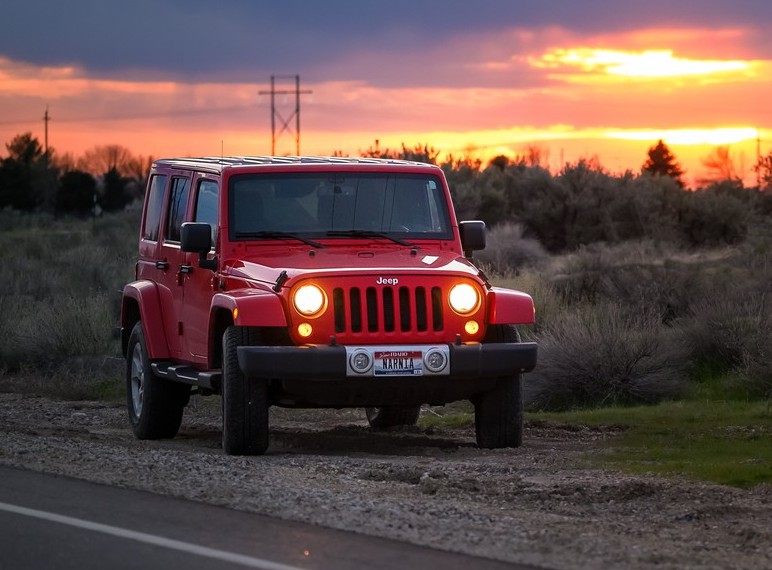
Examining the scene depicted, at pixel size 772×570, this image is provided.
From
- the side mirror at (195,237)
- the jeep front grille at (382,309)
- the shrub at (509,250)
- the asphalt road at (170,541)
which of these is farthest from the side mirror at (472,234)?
the shrub at (509,250)

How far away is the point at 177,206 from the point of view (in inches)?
562

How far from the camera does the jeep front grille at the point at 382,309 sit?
38.6 ft

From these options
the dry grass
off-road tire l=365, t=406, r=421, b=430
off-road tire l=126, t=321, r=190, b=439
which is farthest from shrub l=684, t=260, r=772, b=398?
the dry grass

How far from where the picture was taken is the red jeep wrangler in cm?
1173

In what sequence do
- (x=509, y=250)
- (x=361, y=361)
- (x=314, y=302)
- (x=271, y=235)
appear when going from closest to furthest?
(x=361, y=361) < (x=314, y=302) < (x=271, y=235) < (x=509, y=250)

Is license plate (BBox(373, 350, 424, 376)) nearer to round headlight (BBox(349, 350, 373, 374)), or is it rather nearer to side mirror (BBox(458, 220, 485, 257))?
round headlight (BBox(349, 350, 373, 374))

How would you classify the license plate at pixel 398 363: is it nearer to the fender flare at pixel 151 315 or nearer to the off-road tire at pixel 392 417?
the fender flare at pixel 151 315

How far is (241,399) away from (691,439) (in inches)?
174

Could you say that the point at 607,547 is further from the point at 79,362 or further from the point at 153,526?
the point at 79,362

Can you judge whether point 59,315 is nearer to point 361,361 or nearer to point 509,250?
point 361,361

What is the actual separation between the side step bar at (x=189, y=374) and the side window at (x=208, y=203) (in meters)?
1.14

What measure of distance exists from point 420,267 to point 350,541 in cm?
408

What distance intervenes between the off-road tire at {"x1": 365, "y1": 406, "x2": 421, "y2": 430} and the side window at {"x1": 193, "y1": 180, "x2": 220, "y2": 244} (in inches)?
119

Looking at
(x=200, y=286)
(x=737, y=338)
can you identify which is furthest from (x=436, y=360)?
(x=737, y=338)
